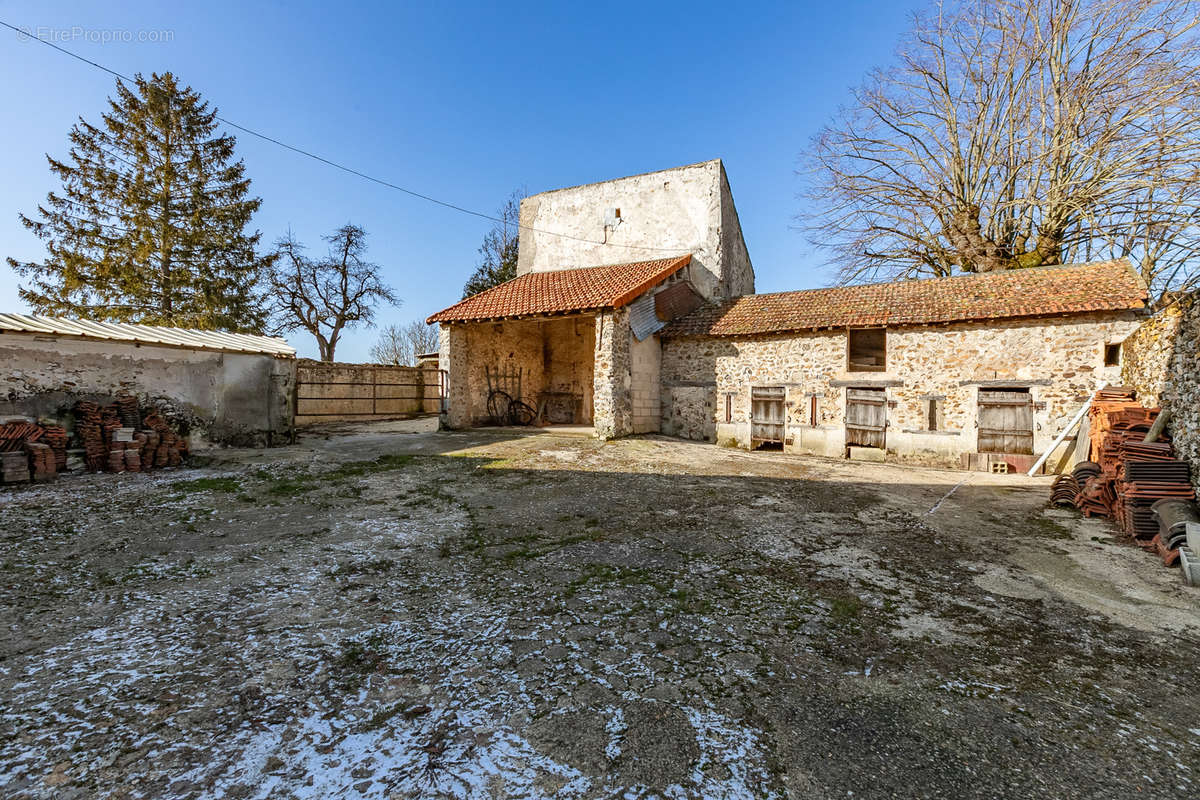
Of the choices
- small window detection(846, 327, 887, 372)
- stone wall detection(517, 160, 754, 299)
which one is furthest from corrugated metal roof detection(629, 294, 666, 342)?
small window detection(846, 327, 887, 372)

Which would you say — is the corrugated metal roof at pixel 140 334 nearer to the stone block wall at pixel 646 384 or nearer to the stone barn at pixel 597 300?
the stone barn at pixel 597 300

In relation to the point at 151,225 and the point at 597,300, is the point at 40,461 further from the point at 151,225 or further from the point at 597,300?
the point at 151,225

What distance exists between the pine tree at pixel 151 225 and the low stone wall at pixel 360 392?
6387mm

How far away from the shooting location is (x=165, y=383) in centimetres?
961

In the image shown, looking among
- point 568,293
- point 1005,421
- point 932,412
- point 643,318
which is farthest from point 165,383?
point 1005,421

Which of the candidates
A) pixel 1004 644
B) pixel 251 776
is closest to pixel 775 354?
pixel 1004 644

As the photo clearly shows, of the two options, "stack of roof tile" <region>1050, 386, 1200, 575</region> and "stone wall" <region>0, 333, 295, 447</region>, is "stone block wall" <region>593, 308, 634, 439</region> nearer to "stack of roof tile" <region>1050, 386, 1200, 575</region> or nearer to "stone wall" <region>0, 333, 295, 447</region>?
"stone wall" <region>0, 333, 295, 447</region>

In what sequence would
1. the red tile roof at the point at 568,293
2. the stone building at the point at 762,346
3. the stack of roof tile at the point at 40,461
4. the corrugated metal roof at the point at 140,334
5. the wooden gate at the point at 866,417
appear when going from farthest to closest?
the red tile roof at the point at 568,293, the wooden gate at the point at 866,417, the stone building at the point at 762,346, the corrugated metal roof at the point at 140,334, the stack of roof tile at the point at 40,461

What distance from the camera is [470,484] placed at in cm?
763

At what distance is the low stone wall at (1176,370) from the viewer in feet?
18.5

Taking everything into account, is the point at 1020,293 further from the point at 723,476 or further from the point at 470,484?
the point at 470,484

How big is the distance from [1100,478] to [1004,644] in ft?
17.2

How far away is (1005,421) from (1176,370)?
4.42 m

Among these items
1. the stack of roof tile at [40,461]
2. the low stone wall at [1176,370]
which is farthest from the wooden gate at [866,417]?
the stack of roof tile at [40,461]
